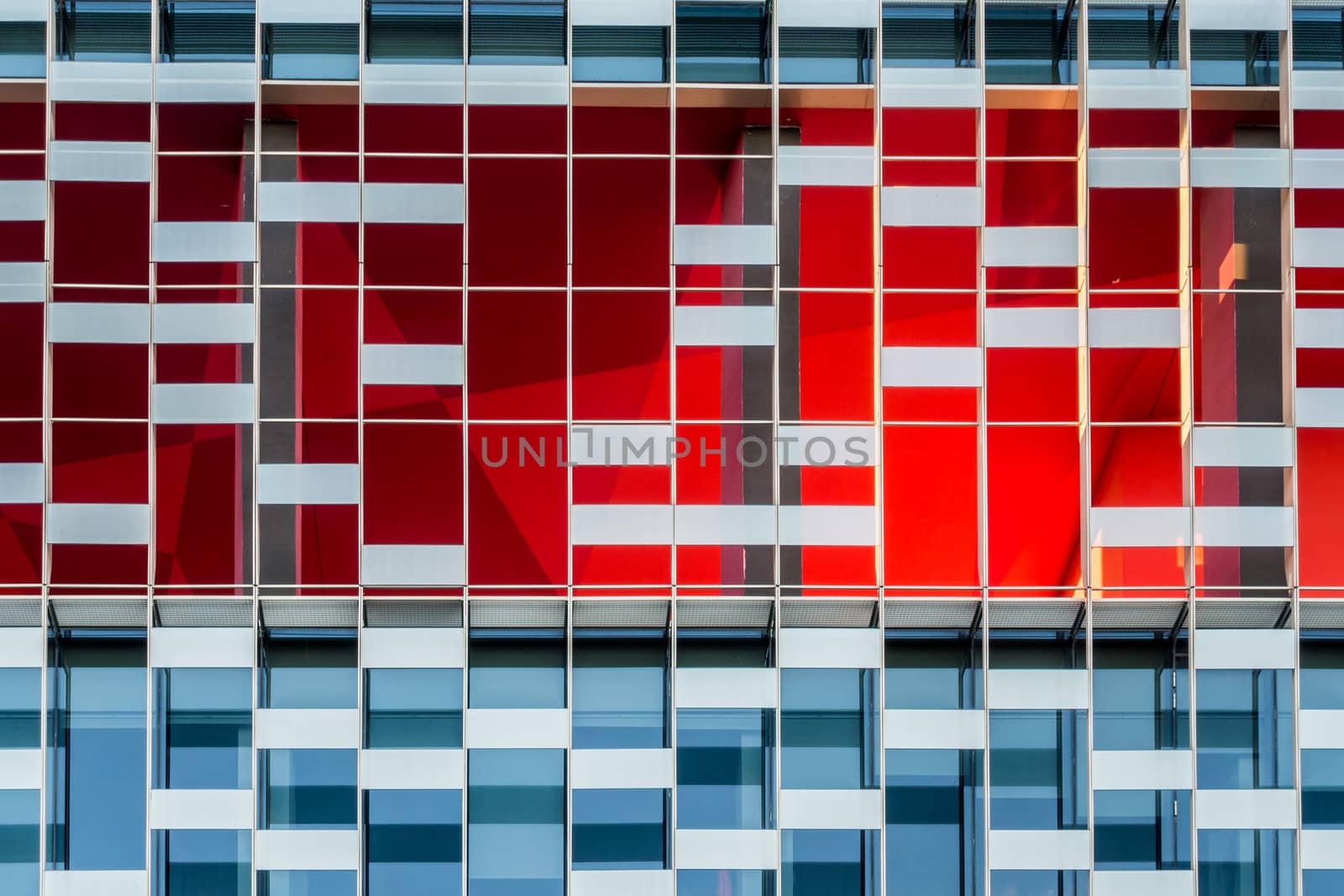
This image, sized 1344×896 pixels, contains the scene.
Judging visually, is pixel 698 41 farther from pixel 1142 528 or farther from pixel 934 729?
pixel 934 729

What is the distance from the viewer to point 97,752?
19.4m

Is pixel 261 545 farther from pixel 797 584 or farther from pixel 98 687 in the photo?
pixel 797 584

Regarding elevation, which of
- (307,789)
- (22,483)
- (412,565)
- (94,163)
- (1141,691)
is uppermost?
(94,163)

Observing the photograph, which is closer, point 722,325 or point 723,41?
point 722,325

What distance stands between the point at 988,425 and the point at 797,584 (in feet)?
13.9

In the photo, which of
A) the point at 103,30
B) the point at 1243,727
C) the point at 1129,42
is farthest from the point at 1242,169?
the point at 103,30

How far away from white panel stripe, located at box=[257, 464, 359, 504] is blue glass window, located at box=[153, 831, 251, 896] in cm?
561

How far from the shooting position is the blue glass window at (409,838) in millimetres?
19234

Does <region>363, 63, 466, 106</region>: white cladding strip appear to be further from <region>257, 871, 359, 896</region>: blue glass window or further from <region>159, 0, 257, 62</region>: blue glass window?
<region>257, 871, 359, 896</region>: blue glass window

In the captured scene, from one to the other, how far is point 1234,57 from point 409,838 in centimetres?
1953

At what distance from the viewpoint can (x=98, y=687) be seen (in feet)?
63.8

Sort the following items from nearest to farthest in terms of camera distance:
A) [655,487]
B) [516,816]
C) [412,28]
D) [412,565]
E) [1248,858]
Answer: [412,565] < [1248,858] < [655,487] < [516,816] < [412,28]

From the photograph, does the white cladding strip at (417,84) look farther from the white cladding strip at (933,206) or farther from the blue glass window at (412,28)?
the white cladding strip at (933,206)

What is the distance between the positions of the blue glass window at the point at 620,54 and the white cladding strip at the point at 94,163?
7.60 m
